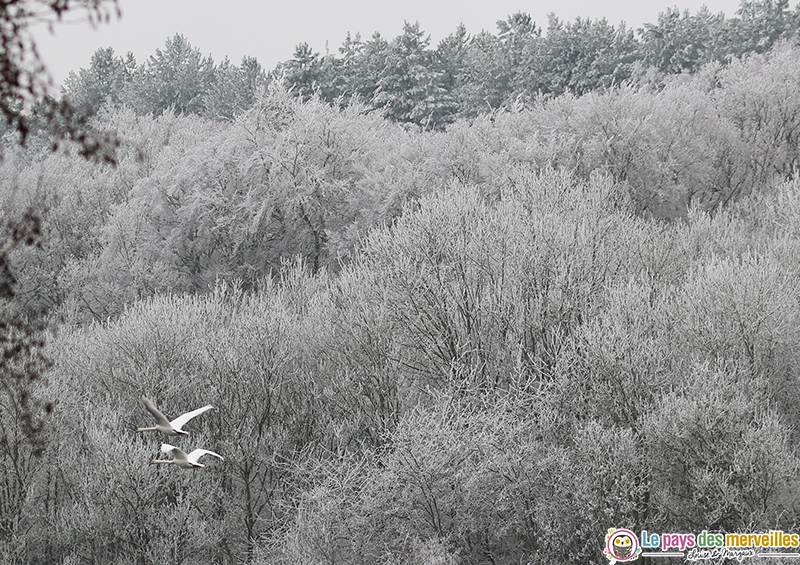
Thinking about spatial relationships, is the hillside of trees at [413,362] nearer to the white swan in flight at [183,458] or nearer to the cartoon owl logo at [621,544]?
the cartoon owl logo at [621,544]

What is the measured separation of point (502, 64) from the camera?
250 ft

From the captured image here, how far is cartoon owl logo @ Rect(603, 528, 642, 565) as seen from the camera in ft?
65.8

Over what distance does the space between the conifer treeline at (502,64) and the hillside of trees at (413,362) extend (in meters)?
26.4

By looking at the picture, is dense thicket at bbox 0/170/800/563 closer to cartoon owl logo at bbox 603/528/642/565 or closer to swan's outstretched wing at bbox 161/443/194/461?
cartoon owl logo at bbox 603/528/642/565

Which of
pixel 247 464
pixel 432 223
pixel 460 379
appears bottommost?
pixel 247 464

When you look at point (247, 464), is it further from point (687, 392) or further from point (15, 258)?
point (15, 258)

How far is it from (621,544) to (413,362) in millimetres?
10179

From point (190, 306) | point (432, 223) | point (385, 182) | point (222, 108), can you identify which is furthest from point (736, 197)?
point (222, 108)

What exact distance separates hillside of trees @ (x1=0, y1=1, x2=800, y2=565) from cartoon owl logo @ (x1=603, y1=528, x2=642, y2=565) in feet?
2.24

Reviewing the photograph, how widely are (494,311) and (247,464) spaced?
10552 mm

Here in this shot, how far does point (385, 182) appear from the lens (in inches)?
1549

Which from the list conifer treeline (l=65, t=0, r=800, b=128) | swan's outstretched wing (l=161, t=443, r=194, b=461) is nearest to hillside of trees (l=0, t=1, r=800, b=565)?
swan's outstretched wing (l=161, t=443, r=194, b=461)

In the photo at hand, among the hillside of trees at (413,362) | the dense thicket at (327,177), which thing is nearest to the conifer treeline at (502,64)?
the dense thicket at (327,177)

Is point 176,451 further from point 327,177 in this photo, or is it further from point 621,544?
point 327,177
